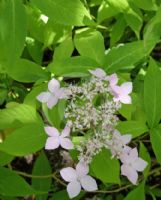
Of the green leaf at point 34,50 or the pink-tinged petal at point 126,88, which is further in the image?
the green leaf at point 34,50

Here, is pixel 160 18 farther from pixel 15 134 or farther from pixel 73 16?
pixel 15 134

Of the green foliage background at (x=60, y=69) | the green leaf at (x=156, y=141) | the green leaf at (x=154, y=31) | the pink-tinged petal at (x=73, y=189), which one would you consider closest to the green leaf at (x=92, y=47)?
the green foliage background at (x=60, y=69)

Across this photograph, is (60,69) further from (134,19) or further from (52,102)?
(134,19)

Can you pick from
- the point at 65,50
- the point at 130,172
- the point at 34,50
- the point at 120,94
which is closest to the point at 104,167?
the point at 130,172

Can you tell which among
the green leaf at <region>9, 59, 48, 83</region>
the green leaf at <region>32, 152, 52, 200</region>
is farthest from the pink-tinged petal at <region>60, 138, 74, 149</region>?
the green leaf at <region>32, 152, 52, 200</region>

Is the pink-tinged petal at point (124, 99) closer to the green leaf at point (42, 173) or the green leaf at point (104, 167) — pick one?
the green leaf at point (104, 167)

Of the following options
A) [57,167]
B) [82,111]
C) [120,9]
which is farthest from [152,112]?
[57,167]
